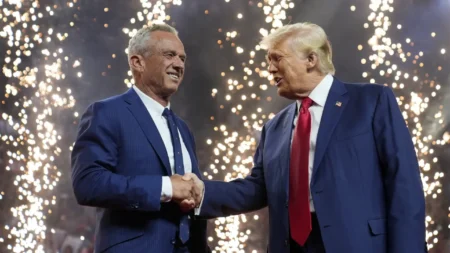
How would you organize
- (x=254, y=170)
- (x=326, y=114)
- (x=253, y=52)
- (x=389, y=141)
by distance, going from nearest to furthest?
(x=389, y=141) < (x=326, y=114) < (x=254, y=170) < (x=253, y=52)

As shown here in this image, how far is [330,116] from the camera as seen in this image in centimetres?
186

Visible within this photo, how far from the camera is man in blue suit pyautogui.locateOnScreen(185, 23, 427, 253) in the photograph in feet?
5.62

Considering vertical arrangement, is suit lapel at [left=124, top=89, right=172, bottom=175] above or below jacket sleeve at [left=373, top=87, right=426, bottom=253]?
above

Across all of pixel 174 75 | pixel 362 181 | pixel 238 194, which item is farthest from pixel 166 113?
pixel 362 181

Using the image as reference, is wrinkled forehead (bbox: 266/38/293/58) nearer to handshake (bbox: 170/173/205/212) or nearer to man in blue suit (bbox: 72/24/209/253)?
man in blue suit (bbox: 72/24/209/253)

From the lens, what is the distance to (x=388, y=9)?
14.4ft

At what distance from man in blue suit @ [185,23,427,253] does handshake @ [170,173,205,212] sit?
42 mm

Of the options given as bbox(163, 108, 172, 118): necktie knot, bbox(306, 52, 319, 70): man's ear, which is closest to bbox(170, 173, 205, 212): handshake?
bbox(163, 108, 172, 118): necktie knot

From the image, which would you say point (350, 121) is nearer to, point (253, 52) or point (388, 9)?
point (253, 52)

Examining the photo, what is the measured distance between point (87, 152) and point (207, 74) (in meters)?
2.69

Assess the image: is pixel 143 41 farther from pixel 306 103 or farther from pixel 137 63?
pixel 306 103

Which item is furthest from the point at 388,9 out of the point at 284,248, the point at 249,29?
the point at 284,248

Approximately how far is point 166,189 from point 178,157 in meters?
0.18

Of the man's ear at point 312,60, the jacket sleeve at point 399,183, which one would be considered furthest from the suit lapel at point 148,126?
the jacket sleeve at point 399,183
